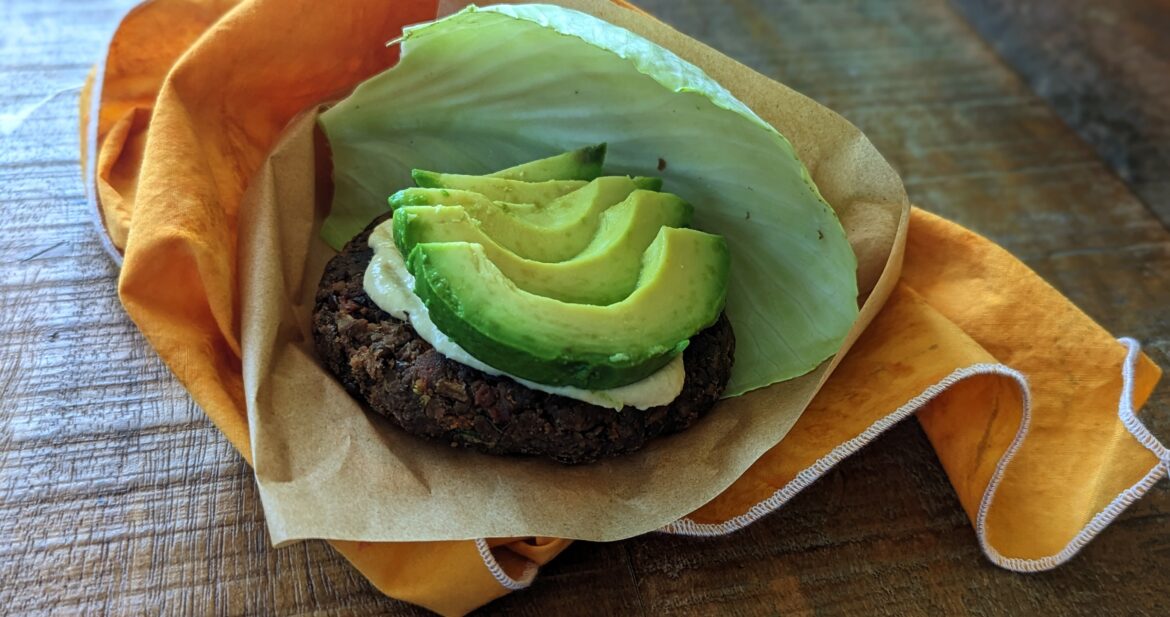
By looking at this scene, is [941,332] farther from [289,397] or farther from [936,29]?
[936,29]

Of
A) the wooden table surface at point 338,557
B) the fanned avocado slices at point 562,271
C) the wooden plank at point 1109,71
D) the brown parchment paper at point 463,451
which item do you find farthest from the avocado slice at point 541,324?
the wooden plank at point 1109,71

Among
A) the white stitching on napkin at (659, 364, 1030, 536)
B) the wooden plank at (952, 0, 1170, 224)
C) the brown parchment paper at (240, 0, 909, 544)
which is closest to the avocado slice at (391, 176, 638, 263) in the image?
the brown parchment paper at (240, 0, 909, 544)

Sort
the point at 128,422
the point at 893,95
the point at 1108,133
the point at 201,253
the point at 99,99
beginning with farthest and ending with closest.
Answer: the point at 893,95 < the point at 1108,133 < the point at 99,99 < the point at 128,422 < the point at 201,253

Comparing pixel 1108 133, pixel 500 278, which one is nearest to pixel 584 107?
pixel 500 278

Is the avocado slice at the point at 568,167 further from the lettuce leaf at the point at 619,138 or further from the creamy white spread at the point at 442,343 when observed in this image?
the creamy white spread at the point at 442,343

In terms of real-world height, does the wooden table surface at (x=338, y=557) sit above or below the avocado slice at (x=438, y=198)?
below

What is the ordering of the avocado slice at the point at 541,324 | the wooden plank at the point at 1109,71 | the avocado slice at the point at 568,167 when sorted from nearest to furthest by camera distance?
the avocado slice at the point at 541,324
the avocado slice at the point at 568,167
the wooden plank at the point at 1109,71
